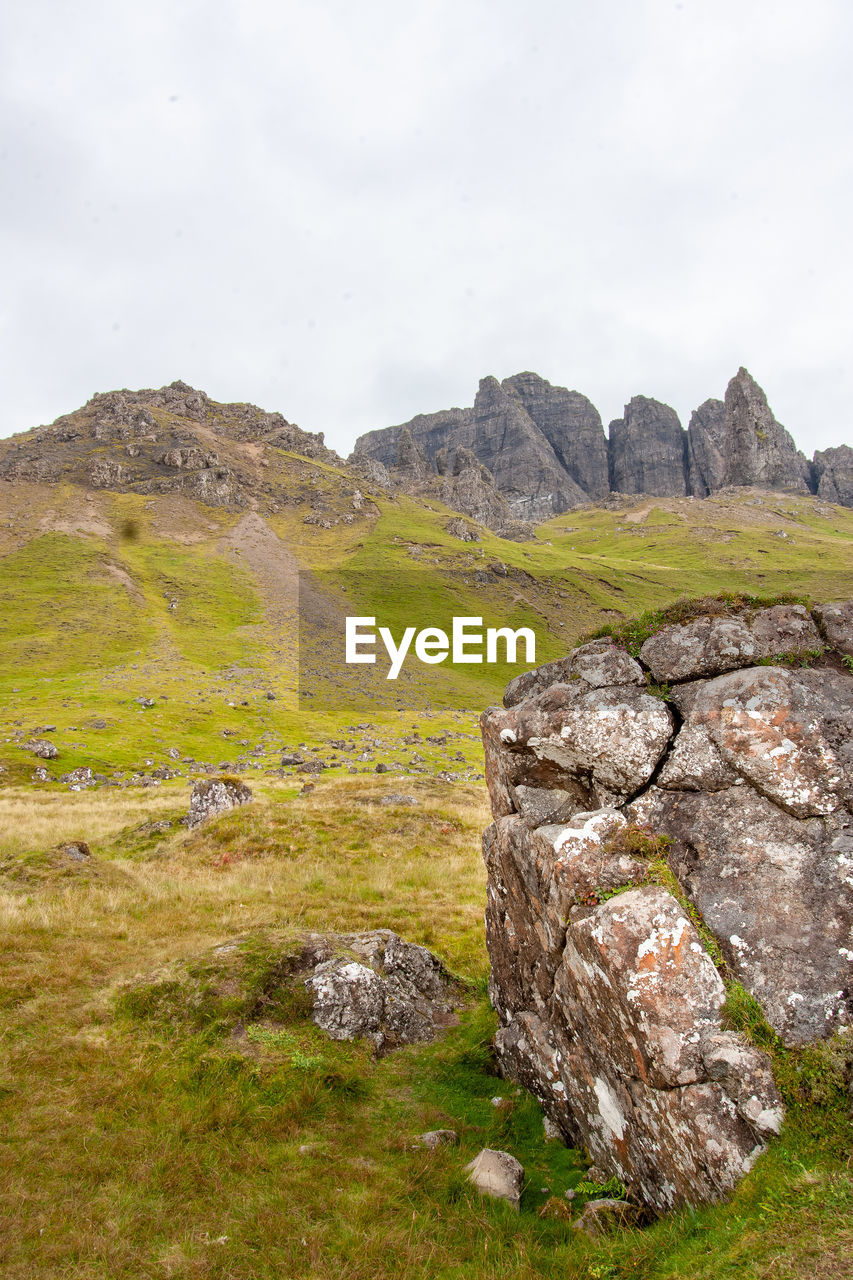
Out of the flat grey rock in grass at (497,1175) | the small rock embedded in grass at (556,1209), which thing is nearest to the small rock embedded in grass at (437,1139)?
the flat grey rock in grass at (497,1175)

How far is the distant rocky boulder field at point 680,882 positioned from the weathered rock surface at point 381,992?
2.30m

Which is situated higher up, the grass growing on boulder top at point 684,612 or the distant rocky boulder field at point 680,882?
the grass growing on boulder top at point 684,612

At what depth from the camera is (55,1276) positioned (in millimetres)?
6879

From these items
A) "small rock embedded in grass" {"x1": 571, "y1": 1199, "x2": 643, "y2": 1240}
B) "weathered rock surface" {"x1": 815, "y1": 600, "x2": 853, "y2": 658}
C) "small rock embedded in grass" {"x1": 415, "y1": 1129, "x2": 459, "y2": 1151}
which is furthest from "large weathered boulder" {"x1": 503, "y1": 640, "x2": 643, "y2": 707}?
"small rock embedded in grass" {"x1": 415, "y1": 1129, "x2": 459, "y2": 1151}

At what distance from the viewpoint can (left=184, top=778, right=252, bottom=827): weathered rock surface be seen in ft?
104

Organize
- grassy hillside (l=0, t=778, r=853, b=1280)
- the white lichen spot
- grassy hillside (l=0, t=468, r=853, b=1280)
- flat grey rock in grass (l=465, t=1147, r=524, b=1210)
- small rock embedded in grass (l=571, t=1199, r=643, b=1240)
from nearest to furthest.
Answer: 1. grassy hillside (l=0, t=778, r=853, b=1280)
2. grassy hillside (l=0, t=468, r=853, b=1280)
3. small rock embedded in grass (l=571, t=1199, r=643, b=1240)
4. the white lichen spot
5. flat grey rock in grass (l=465, t=1147, r=524, b=1210)

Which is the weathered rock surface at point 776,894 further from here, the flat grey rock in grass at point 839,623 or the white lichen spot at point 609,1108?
the flat grey rock in grass at point 839,623

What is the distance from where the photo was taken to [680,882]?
29.6 feet

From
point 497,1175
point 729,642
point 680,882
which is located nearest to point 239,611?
point 729,642

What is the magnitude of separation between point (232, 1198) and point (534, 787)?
316 inches

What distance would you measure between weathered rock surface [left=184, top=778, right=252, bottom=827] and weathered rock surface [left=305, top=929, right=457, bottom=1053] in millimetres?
18923

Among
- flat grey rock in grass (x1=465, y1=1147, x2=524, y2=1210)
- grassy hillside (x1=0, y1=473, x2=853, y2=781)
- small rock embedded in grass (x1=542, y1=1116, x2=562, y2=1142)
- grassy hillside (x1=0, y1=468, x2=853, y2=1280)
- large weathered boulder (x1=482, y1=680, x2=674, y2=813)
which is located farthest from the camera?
grassy hillside (x1=0, y1=473, x2=853, y2=781)

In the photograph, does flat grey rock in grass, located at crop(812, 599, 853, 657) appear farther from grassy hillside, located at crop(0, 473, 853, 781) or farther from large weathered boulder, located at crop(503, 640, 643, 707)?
grassy hillside, located at crop(0, 473, 853, 781)

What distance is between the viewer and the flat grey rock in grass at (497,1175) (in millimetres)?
8797
